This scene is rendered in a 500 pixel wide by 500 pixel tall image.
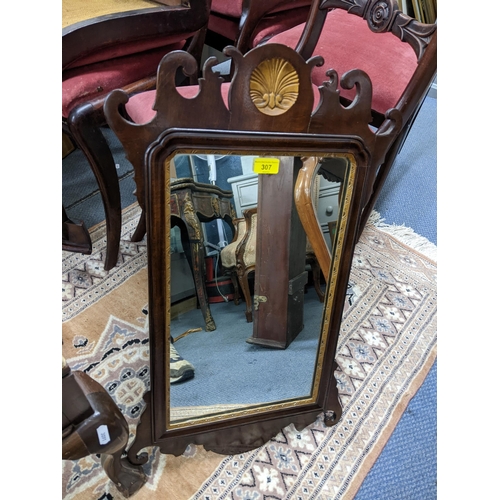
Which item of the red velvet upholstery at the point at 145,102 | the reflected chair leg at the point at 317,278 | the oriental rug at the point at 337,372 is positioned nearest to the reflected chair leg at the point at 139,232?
the oriental rug at the point at 337,372

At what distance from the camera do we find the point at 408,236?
165 cm

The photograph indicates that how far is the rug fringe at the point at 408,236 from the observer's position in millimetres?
1595

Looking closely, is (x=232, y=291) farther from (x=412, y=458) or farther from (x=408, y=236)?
(x=408, y=236)

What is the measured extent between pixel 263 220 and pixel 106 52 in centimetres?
64

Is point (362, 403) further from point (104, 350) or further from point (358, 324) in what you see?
point (104, 350)

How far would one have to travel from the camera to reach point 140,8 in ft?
3.62

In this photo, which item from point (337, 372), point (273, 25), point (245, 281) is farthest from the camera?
point (273, 25)

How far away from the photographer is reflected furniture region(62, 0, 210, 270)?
1048 mm

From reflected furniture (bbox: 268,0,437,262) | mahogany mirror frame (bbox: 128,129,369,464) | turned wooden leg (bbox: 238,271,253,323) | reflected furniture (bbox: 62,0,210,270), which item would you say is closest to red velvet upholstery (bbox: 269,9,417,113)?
reflected furniture (bbox: 268,0,437,262)

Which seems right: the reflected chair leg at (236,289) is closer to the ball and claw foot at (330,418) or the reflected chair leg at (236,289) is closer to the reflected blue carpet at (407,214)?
the ball and claw foot at (330,418)

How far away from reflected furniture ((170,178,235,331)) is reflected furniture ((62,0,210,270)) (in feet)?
1.60

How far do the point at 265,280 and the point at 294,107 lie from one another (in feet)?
1.10

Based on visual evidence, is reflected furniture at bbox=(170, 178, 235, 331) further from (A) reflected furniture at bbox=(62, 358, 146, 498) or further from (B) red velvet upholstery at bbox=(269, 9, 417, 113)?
(B) red velvet upholstery at bbox=(269, 9, 417, 113)

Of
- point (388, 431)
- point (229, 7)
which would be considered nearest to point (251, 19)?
point (229, 7)
